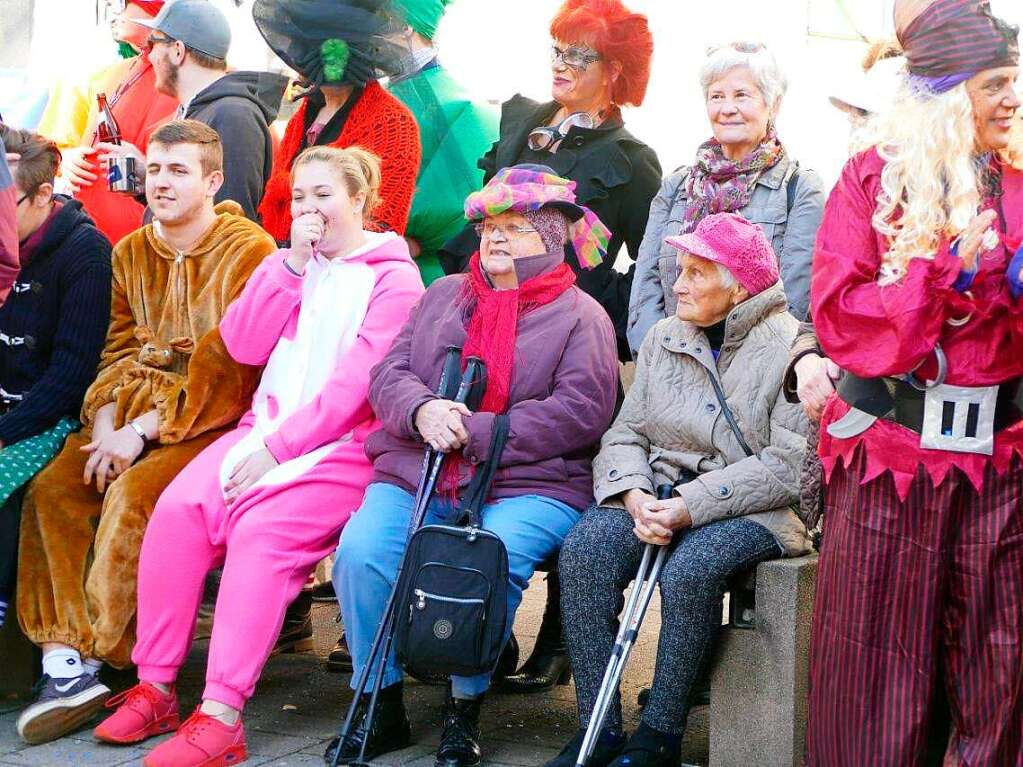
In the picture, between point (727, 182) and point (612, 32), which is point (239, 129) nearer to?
point (612, 32)

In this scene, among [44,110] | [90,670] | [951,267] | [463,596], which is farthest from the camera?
[44,110]

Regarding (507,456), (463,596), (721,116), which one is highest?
(721,116)

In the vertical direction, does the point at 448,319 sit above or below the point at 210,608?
above

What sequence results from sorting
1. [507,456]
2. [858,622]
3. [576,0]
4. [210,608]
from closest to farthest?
[858,622] → [507,456] → [576,0] → [210,608]


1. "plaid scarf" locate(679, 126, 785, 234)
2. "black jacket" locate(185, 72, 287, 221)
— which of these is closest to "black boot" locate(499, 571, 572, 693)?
"plaid scarf" locate(679, 126, 785, 234)

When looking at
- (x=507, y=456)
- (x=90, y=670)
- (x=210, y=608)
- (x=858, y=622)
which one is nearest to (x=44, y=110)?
(x=210, y=608)

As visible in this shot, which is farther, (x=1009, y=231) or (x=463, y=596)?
(x=463, y=596)

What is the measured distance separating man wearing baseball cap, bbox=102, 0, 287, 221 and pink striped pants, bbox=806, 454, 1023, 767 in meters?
3.26

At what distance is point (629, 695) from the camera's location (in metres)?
5.02

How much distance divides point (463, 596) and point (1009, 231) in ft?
5.60

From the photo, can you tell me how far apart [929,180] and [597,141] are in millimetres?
2193

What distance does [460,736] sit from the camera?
4.29 metres

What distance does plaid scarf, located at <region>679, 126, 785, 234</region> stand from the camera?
4.75 m

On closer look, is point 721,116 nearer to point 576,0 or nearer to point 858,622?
point 576,0
